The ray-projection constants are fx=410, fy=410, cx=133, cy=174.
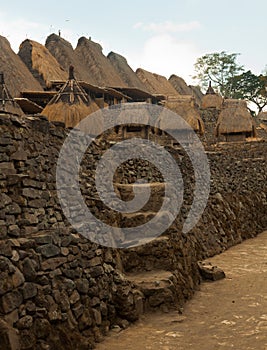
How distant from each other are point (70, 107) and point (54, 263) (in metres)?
7.20

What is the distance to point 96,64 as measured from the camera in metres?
26.9

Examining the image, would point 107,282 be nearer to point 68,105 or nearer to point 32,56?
point 68,105

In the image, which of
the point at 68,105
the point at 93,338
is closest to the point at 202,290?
the point at 93,338

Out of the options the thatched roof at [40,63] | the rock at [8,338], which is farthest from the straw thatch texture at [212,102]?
the rock at [8,338]

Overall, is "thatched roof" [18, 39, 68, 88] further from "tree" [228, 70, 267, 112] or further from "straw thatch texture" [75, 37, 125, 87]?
"tree" [228, 70, 267, 112]

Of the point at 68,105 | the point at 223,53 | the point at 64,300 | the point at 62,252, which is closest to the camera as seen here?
the point at 64,300

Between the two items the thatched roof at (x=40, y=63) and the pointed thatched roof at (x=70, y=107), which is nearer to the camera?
the pointed thatched roof at (x=70, y=107)

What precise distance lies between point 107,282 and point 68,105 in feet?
22.7

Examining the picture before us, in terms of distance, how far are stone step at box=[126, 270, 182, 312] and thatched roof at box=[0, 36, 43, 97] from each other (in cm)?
1321

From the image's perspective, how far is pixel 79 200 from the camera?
23.1 ft

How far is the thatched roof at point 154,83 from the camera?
32625 millimetres

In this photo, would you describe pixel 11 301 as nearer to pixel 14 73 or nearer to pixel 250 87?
pixel 14 73

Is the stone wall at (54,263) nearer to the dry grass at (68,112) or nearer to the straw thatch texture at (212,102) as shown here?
the dry grass at (68,112)

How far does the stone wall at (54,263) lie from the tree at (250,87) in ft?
110
